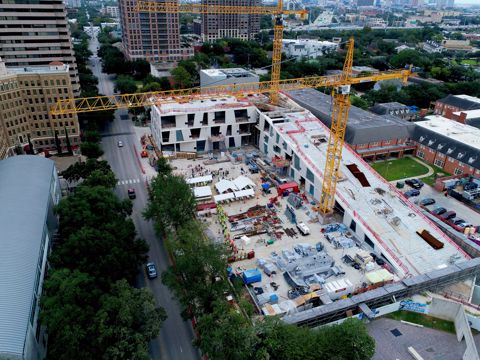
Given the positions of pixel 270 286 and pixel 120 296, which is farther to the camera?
pixel 270 286

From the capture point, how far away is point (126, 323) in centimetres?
2634

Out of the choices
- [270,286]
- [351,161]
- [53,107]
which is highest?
[53,107]

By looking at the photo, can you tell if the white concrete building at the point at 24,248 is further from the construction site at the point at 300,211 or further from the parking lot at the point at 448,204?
the parking lot at the point at 448,204

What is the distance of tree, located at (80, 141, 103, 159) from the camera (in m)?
60.0

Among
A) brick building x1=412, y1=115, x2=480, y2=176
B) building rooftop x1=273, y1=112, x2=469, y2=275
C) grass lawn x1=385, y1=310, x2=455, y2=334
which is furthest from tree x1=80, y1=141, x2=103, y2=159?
brick building x1=412, y1=115, x2=480, y2=176

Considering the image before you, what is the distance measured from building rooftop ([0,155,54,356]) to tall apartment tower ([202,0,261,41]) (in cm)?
15145

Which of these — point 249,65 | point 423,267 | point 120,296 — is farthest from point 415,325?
point 249,65

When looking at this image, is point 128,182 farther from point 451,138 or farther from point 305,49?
point 305,49

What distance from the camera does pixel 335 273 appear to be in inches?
1533

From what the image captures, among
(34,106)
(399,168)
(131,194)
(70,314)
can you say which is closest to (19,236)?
(70,314)

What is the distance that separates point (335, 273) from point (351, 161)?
24146mm

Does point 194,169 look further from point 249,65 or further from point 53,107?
point 249,65

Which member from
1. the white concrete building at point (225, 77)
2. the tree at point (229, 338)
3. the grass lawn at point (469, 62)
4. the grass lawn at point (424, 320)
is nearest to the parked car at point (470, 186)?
the grass lawn at point (424, 320)

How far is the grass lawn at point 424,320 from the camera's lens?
106ft
